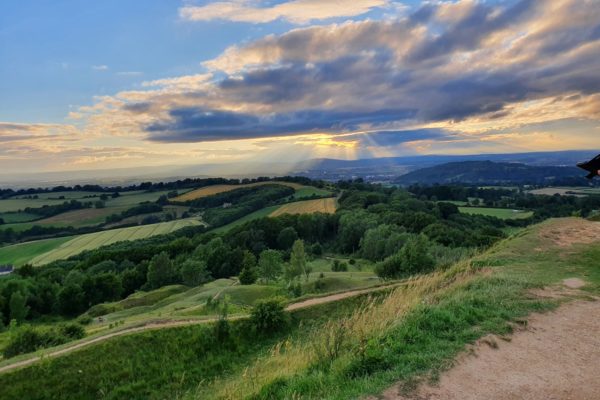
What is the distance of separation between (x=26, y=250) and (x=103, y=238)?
1748 centimetres

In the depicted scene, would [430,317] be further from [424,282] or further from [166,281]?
[166,281]

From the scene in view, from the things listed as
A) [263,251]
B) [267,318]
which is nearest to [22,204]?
[263,251]

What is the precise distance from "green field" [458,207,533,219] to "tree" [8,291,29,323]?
108m

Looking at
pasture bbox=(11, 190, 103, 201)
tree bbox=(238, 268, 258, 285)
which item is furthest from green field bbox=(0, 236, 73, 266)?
tree bbox=(238, 268, 258, 285)

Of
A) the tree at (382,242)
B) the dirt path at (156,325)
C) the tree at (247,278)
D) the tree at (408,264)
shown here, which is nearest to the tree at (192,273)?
the tree at (247,278)

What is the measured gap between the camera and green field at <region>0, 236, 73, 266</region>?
8831 centimetres

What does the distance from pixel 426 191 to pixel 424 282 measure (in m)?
154

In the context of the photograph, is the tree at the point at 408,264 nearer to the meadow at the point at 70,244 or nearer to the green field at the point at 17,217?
the meadow at the point at 70,244

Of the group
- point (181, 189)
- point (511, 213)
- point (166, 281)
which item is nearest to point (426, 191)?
point (511, 213)

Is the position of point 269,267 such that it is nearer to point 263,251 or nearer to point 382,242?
point 263,251

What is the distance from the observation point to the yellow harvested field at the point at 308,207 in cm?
10756

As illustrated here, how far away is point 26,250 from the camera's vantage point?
9450 centimetres

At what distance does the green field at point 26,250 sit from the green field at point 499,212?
11651 cm

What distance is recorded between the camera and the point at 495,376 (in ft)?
23.9
